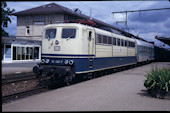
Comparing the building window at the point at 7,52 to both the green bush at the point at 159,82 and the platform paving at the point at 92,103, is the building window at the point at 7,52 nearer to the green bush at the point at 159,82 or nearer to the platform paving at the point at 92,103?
the platform paving at the point at 92,103

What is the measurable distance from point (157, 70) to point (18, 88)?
23.5 ft

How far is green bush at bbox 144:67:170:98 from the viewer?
7.57 m

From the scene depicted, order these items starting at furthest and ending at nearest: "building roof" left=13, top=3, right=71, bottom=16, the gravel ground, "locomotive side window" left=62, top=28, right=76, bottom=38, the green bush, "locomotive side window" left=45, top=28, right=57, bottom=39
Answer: "building roof" left=13, top=3, right=71, bottom=16, "locomotive side window" left=45, top=28, right=57, bottom=39, "locomotive side window" left=62, top=28, right=76, bottom=38, the gravel ground, the green bush

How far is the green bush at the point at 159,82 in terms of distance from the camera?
757 centimetres

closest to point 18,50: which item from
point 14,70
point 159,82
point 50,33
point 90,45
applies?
point 14,70

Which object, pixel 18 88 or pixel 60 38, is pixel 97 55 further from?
pixel 18 88

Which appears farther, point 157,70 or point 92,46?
point 92,46

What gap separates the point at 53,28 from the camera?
1158 centimetres

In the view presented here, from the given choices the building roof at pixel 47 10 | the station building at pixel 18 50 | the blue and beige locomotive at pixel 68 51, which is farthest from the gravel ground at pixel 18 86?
the building roof at pixel 47 10

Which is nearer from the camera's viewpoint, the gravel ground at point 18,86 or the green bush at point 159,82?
the green bush at point 159,82

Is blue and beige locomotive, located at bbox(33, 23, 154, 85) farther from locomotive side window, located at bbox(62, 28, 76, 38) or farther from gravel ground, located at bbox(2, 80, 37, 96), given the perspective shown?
gravel ground, located at bbox(2, 80, 37, 96)

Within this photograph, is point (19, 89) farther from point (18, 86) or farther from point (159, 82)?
point (159, 82)

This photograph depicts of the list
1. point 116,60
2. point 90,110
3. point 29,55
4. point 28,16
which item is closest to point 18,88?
point 90,110

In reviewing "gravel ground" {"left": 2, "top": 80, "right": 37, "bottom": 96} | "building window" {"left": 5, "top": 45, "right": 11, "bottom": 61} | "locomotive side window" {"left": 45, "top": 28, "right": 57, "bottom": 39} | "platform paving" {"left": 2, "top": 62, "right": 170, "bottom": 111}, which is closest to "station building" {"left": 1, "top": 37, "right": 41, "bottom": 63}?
"building window" {"left": 5, "top": 45, "right": 11, "bottom": 61}
